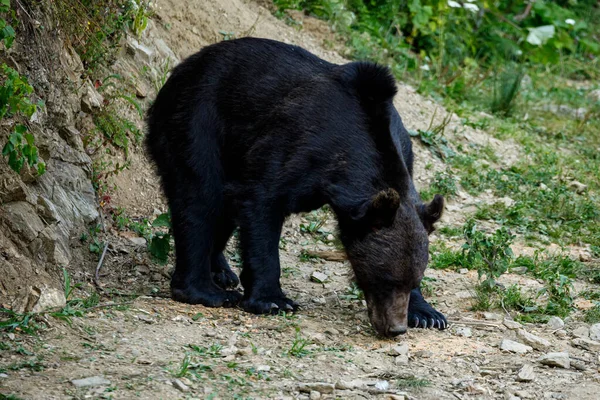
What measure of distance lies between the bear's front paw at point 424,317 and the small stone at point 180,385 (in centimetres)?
222

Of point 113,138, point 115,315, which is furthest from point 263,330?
point 113,138

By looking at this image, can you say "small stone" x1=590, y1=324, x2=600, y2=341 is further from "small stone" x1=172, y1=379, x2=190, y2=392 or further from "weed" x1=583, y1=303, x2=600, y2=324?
"small stone" x1=172, y1=379, x2=190, y2=392

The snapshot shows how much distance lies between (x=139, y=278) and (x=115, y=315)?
1.16m

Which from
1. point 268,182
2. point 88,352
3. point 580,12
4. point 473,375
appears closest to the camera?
point 88,352

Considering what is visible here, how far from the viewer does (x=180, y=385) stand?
14.2 ft

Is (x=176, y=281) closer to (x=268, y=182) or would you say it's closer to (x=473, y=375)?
(x=268, y=182)

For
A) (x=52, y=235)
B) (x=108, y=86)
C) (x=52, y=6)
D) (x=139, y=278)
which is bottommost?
(x=139, y=278)

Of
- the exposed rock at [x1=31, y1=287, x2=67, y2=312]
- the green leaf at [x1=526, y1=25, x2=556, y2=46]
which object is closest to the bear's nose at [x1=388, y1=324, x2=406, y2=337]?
the exposed rock at [x1=31, y1=287, x2=67, y2=312]

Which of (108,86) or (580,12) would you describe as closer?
(108,86)

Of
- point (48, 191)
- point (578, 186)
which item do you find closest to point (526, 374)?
point (48, 191)

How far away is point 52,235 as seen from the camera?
5852 millimetres

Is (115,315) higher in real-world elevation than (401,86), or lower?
lower

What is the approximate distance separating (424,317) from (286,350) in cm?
130

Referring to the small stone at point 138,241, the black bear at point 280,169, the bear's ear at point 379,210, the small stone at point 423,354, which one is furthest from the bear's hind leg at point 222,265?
the small stone at point 423,354
